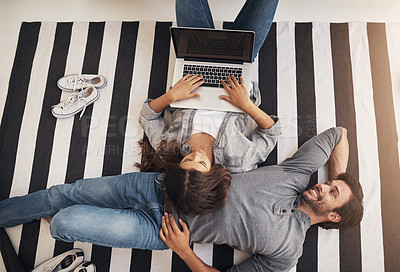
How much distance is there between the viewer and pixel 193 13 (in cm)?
143

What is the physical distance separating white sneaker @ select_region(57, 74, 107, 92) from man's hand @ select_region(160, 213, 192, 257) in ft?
2.54

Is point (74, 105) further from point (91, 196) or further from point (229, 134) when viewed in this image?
point (229, 134)

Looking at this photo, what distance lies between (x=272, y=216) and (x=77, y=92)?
1.10m

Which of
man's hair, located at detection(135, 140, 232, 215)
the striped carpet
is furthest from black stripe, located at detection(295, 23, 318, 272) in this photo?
man's hair, located at detection(135, 140, 232, 215)

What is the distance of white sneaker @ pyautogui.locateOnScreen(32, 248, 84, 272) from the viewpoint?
1.37 meters

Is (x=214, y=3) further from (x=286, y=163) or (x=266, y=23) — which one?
(x=286, y=163)

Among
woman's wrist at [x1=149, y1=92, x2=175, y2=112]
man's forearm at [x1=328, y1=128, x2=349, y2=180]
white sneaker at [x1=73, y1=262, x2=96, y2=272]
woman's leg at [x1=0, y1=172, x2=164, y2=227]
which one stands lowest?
white sneaker at [x1=73, y1=262, x2=96, y2=272]

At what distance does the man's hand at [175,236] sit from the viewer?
4.13 feet

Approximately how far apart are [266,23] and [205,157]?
26.3 inches

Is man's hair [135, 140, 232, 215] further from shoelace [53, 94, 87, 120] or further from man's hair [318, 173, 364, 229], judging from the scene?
shoelace [53, 94, 87, 120]

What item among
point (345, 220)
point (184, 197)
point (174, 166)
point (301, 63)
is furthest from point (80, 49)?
point (345, 220)

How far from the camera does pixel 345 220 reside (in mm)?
1287

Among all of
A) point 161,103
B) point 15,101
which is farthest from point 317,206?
point 15,101

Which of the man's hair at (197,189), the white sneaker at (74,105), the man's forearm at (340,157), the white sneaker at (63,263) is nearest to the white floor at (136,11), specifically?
the white sneaker at (74,105)
